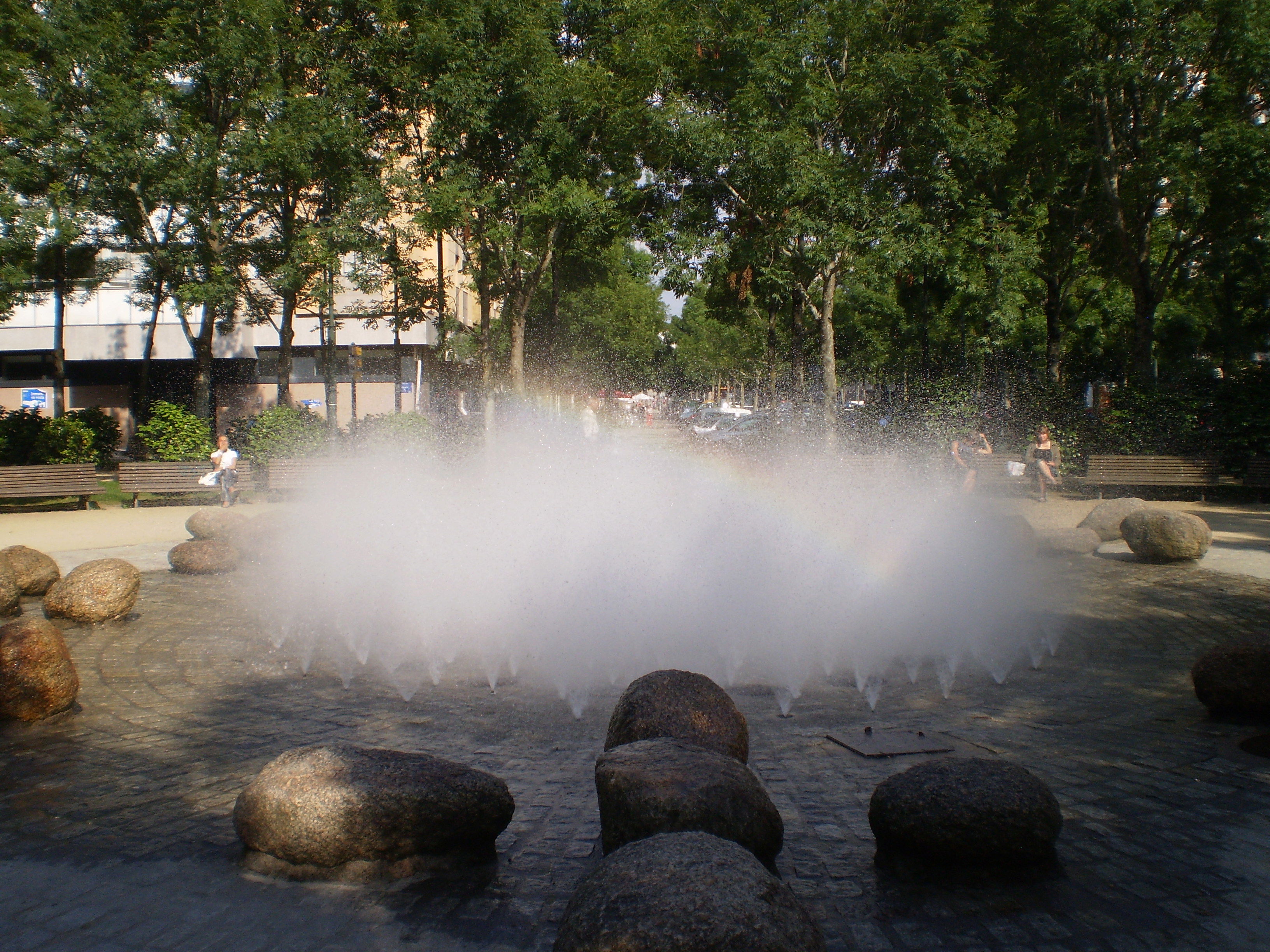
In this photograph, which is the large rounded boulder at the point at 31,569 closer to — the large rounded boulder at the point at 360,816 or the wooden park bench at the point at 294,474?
the large rounded boulder at the point at 360,816

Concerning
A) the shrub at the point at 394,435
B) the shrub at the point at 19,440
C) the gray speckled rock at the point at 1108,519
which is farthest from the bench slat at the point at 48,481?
the gray speckled rock at the point at 1108,519

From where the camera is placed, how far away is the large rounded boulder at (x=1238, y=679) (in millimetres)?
5848

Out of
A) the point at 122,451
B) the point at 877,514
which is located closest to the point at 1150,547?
the point at 877,514

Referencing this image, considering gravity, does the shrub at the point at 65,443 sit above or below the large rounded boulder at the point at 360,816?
above

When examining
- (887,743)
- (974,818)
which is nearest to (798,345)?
(887,743)

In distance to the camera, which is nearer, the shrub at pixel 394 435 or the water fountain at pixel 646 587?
the water fountain at pixel 646 587

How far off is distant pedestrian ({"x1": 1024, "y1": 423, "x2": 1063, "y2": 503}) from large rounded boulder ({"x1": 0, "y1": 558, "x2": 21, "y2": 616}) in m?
17.4

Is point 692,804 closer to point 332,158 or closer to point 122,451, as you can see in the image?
point 332,158

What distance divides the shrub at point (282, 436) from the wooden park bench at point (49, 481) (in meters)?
3.15

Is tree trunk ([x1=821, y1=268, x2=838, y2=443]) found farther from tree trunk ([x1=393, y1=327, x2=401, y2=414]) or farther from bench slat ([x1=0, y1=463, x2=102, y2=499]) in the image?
bench slat ([x1=0, y1=463, x2=102, y2=499])

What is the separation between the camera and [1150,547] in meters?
11.9

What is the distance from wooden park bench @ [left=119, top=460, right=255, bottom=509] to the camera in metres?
19.1

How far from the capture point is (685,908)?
8.81ft

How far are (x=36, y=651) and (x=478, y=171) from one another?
1867 cm
